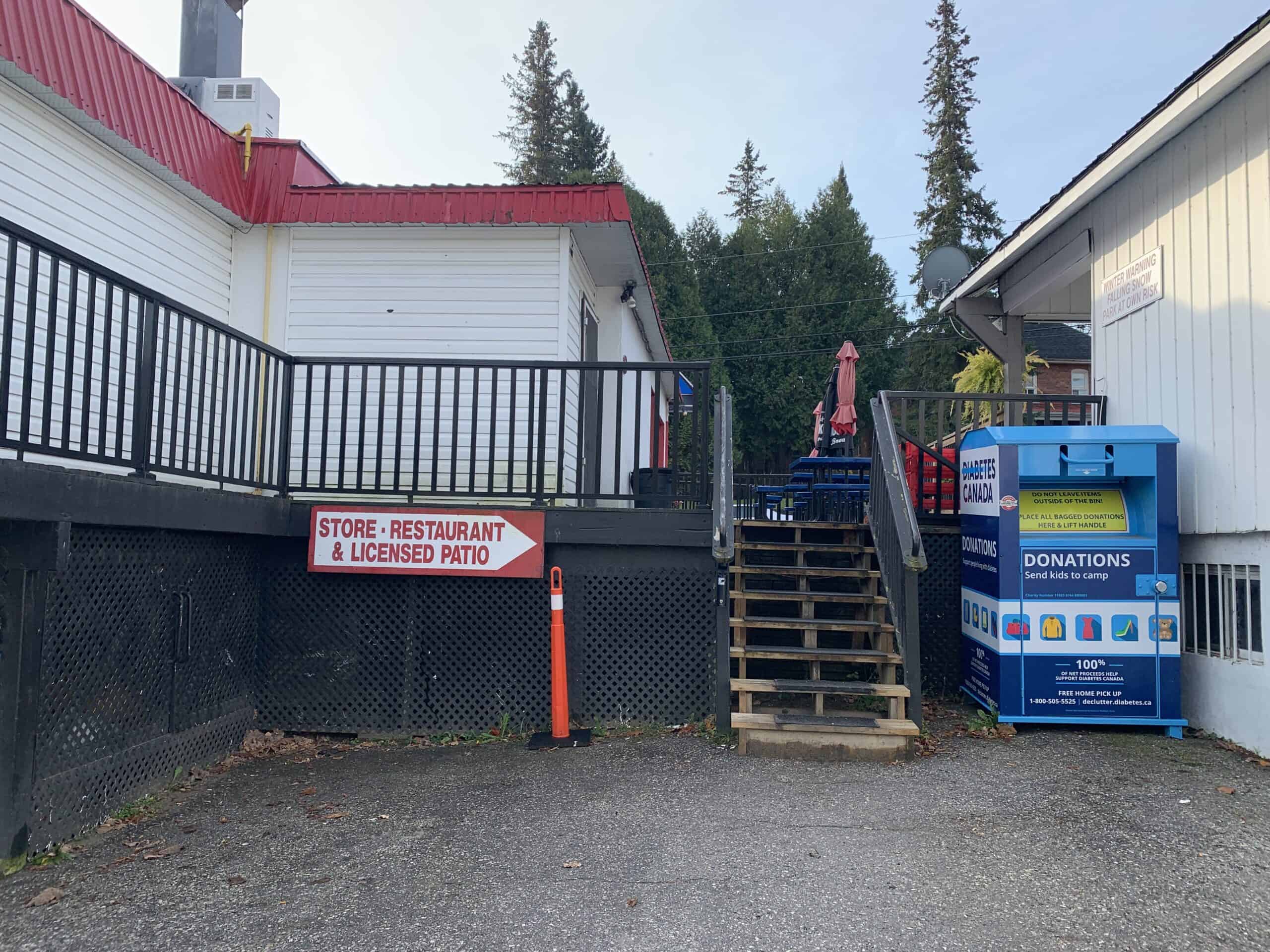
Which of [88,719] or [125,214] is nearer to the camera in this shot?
[88,719]

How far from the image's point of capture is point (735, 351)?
118ft

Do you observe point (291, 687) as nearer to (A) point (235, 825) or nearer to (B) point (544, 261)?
(A) point (235, 825)

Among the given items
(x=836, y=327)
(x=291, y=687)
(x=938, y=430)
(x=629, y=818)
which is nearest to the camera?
(x=629, y=818)

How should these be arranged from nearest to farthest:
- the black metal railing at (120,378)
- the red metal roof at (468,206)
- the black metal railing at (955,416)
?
1. the black metal railing at (120,378)
2. the black metal railing at (955,416)
3. the red metal roof at (468,206)

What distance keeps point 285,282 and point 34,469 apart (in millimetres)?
4600

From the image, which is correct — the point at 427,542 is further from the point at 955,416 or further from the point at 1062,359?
the point at 1062,359

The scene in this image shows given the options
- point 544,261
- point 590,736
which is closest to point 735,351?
point 544,261

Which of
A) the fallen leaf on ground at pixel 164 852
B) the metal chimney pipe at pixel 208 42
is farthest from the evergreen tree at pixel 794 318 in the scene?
the fallen leaf on ground at pixel 164 852

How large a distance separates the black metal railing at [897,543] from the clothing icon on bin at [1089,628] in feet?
3.27

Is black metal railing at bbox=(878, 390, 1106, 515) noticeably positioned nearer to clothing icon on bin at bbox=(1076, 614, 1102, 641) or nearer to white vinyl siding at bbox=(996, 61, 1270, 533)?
white vinyl siding at bbox=(996, 61, 1270, 533)

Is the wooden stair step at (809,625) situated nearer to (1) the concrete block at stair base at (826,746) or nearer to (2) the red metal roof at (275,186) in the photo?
(1) the concrete block at stair base at (826,746)

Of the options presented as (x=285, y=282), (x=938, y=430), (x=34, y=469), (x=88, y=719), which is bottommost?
(x=88, y=719)

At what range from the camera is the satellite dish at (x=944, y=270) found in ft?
32.8

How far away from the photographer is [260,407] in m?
7.49
